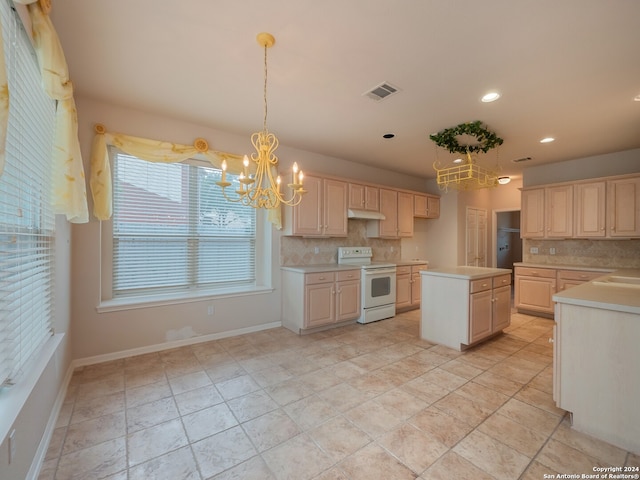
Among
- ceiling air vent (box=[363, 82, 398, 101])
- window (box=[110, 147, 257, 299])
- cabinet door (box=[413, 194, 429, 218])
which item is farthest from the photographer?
cabinet door (box=[413, 194, 429, 218])

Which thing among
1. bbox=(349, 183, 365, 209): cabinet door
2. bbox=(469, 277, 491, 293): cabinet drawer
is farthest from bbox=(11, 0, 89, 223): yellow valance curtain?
bbox=(469, 277, 491, 293): cabinet drawer

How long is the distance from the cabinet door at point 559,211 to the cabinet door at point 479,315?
2.38m

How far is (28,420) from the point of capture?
4.88 feet

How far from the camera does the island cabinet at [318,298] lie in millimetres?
3883

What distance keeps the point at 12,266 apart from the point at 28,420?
81 cm

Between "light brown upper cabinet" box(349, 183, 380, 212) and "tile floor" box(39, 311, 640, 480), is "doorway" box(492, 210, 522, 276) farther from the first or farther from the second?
"tile floor" box(39, 311, 640, 480)

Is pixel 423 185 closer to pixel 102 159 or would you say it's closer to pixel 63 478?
pixel 102 159

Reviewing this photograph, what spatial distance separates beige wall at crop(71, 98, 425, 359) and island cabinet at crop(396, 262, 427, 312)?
2.15 m

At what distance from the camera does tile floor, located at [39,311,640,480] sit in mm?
1657

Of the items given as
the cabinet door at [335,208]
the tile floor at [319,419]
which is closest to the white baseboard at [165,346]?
the tile floor at [319,419]

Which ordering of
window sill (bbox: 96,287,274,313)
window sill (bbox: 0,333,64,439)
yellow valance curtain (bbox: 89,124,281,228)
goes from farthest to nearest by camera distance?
window sill (bbox: 96,287,274,313) < yellow valance curtain (bbox: 89,124,281,228) < window sill (bbox: 0,333,64,439)

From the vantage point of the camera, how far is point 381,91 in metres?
2.70

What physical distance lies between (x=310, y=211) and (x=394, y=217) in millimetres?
1957

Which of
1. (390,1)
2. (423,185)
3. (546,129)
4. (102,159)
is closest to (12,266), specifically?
(102,159)
